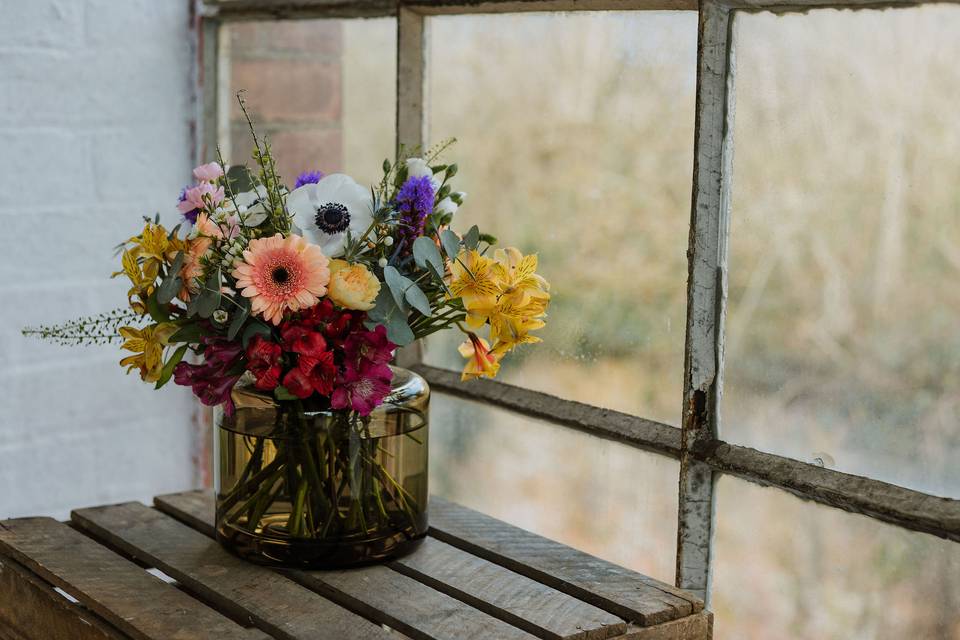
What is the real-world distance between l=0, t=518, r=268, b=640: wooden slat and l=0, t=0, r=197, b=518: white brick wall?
1.33ft

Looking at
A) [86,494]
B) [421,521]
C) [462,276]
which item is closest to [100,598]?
[421,521]

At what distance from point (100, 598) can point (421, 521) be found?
336mm

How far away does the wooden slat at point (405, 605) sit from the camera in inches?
44.1

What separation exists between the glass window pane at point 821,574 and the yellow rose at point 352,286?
47cm

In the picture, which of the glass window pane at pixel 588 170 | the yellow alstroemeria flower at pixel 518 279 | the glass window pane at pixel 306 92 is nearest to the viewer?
the yellow alstroemeria flower at pixel 518 279

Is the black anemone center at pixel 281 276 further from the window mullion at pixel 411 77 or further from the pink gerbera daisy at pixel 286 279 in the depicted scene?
the window mullion at pixel 411 77

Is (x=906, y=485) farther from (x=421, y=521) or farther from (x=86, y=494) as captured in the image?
(x=86, y=494)

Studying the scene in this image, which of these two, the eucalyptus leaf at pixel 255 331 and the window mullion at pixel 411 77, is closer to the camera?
the eucalyptus leaf at pixel 255 331

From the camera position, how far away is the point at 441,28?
1.66 m

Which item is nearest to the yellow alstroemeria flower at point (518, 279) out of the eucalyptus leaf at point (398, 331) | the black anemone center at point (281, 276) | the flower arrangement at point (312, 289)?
the flower arrangement at point (312, 289)

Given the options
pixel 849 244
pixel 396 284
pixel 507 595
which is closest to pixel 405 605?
pixel 507 595

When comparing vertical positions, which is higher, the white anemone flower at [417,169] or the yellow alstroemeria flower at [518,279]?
the white anemone flower at [417,169]

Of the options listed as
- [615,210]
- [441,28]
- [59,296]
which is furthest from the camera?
[59,296]

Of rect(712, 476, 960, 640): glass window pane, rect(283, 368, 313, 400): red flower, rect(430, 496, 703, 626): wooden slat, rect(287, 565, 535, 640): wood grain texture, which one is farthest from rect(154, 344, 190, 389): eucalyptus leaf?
rect(712, 476, 960, 640): glass window pane
